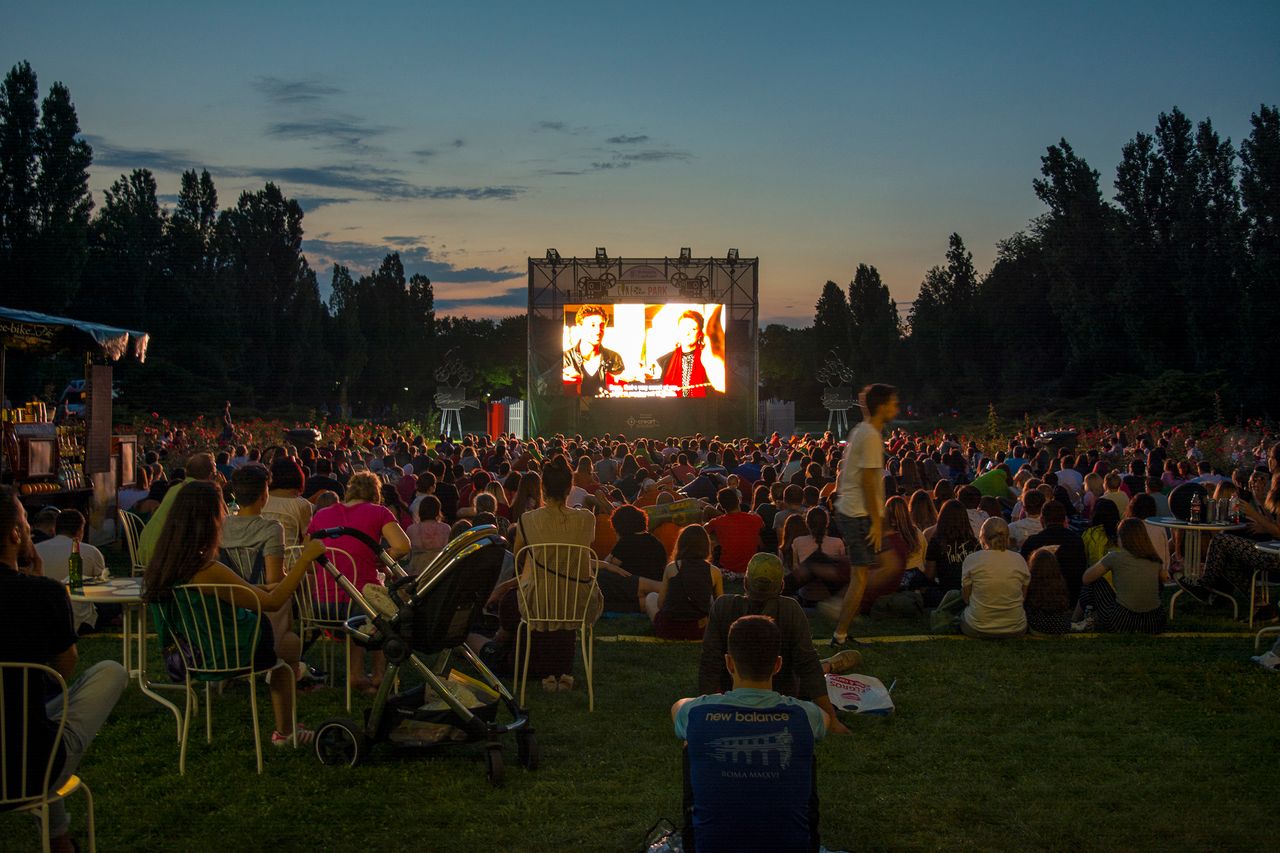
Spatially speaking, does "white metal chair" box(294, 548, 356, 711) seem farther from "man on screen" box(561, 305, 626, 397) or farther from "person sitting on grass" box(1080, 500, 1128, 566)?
"man on screen" box(561, 305, 626, 397)

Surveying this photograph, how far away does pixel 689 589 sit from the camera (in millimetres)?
6836

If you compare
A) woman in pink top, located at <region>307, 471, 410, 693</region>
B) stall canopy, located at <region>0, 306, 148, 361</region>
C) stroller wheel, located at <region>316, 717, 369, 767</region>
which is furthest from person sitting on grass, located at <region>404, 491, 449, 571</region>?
stall canopy, located at <region>0, 306, 148, 361</region>

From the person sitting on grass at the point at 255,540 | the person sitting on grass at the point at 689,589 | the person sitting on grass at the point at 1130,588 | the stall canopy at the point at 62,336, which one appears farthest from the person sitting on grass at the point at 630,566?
the stall canopy at the point at 62,336

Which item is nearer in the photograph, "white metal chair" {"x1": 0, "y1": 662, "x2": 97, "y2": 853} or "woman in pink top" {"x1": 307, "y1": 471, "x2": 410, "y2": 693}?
"white metal chair" {"x1": 0, "y1": 662, "x2": 97, "y2": 853}

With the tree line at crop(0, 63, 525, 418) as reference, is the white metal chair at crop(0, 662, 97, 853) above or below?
below

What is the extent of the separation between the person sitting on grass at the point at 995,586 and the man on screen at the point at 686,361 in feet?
65.6

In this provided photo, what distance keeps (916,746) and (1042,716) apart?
0.93m

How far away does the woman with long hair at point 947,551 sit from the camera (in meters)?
8.23

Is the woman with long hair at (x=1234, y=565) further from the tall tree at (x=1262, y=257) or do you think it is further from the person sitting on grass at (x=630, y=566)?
the tall tree at (x=1262, y=257)

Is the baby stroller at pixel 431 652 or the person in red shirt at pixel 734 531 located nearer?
the baby stroller at pixel 431 652

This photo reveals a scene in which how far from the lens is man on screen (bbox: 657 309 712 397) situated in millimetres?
27062

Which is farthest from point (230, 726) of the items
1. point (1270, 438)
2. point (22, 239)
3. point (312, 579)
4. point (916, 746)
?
point (22, 239)

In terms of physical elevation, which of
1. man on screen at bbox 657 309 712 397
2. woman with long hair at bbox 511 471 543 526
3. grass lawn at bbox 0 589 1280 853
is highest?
man on screen at bbox 657 309 712 397

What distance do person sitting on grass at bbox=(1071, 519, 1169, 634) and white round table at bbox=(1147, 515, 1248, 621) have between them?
651 millimetres
